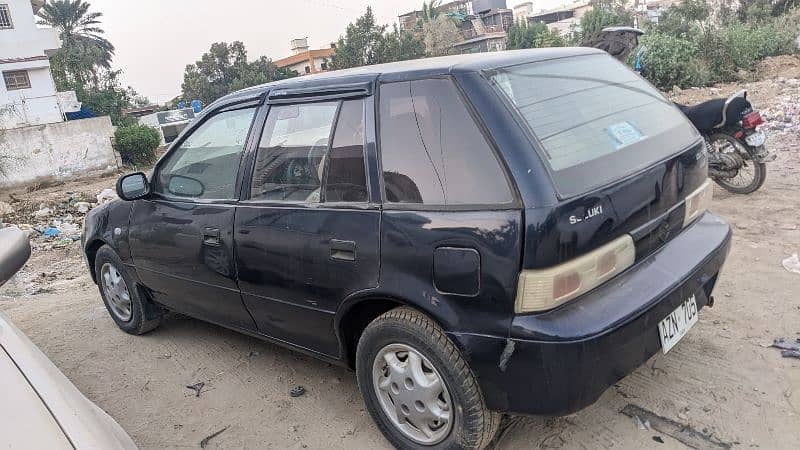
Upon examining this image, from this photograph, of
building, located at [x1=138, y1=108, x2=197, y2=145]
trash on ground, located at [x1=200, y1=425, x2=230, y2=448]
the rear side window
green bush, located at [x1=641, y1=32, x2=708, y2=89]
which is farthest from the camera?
building, located at [x1=138, y1=108, x2=197, y2=145]

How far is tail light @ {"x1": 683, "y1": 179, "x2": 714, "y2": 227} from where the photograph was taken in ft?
8.86

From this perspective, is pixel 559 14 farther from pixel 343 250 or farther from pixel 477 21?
pixel 343 250

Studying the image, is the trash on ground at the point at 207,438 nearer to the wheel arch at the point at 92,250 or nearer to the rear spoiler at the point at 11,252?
the rear spoiler at the point at 11,252

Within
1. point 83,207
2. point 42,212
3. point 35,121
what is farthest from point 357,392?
point 35,121

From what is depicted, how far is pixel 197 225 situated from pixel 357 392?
1.31 metres

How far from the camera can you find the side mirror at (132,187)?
3619 mm

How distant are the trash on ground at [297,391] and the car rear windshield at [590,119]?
199 cm

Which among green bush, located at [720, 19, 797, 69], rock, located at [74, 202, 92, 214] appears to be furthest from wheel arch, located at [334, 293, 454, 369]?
green bush, located at [720, 19, 797, 69]

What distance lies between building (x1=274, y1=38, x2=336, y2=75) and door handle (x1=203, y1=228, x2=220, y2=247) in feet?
169

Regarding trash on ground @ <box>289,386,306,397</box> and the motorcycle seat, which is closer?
trash on ground @ <box>289,386,306,397</box>

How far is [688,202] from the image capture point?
106 inches

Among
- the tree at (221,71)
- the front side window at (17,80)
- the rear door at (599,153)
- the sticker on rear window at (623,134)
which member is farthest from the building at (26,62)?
the sticker on rear window at (623,134)

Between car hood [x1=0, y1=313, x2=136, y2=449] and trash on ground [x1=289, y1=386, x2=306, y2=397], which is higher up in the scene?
car hood [x1=0, y1=313, x2=136, y2=449]

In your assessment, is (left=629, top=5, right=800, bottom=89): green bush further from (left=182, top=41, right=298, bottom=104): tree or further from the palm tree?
the palm tree
